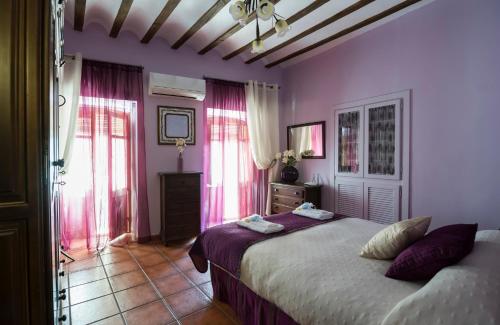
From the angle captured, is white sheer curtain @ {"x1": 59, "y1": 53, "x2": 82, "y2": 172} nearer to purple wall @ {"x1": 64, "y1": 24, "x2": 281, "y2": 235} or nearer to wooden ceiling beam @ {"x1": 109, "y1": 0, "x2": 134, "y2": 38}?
purple wall @ {"x1": 64, "y1": 24, "x2": 281, "y2": 235}

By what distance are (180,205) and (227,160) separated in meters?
1.12

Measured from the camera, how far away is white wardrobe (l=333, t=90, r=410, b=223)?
3.07 meters

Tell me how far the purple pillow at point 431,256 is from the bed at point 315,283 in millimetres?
52

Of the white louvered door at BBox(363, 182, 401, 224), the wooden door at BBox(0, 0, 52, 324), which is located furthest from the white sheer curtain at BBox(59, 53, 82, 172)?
the white louvered door at BBox(363, 182, 401, 224)

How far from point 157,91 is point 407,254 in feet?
11.1

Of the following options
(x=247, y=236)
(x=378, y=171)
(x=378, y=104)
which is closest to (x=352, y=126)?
(x=378, y=104)

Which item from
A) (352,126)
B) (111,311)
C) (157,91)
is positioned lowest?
(111,311)

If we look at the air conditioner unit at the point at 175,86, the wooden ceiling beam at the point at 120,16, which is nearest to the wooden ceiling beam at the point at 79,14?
the wooden ceiling beam at the point at 120,16

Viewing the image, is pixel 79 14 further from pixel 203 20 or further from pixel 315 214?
pixel 315 214

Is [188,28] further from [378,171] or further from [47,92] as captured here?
[378,171]

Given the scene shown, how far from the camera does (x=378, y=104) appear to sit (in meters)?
3.28

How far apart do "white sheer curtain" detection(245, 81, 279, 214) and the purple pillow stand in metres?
3.14

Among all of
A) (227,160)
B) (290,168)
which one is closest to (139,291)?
(227,160)

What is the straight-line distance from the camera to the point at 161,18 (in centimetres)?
299
